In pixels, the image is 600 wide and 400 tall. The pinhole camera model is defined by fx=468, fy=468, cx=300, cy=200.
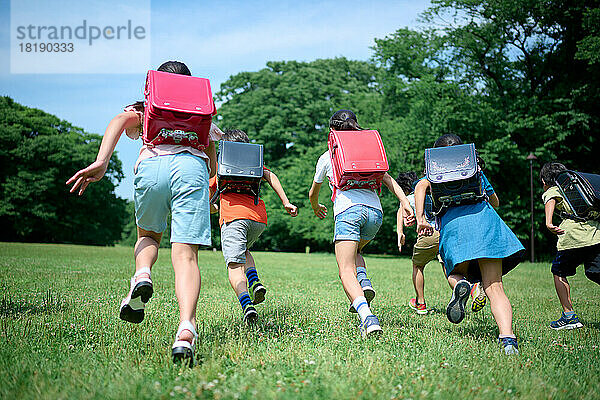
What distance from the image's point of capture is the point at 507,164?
28219 millimetres

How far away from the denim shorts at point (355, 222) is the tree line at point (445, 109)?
2360 cm

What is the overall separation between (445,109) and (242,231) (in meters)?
25.5

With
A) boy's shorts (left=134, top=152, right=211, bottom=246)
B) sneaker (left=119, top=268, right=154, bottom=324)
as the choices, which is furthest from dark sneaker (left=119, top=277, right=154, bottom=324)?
boy's shorts (left=134, top=152, right=211, bottom=246)

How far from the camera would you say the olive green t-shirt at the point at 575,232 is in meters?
6.06

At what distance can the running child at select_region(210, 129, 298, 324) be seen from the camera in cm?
530

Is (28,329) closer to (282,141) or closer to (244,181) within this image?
(244,181)

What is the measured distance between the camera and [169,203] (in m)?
3.69

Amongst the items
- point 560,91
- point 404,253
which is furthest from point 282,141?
point 560,91

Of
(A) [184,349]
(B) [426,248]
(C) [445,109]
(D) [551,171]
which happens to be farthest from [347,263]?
(C) [445,109]

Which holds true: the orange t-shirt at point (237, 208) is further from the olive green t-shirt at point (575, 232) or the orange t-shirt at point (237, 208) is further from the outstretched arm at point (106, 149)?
the olive green t-shirt at point (575, 232)

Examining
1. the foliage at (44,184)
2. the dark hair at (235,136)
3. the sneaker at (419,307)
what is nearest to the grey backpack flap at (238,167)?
the dark hair at (235,136)

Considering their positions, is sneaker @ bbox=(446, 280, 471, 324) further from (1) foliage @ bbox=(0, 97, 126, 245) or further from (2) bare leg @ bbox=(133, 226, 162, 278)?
(1) foliage @ bbox=(0, 97, 126, 245)

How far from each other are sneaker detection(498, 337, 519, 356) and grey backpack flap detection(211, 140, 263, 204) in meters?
3.00

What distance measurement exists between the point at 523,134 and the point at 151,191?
2814 cm
